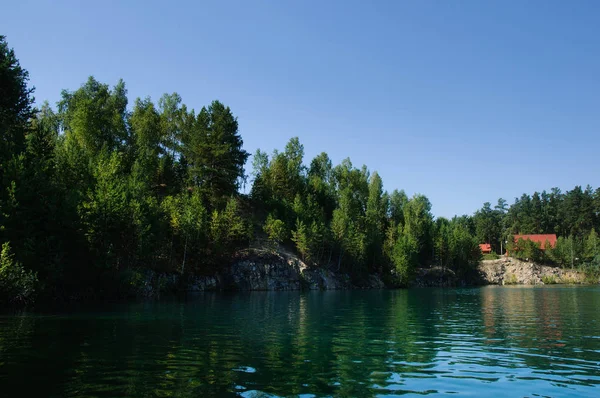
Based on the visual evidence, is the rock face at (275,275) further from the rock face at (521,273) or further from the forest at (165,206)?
→ the rock face at (521,273)

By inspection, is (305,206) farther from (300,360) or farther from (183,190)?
(300,360)

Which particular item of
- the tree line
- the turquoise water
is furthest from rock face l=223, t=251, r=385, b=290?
the tree line

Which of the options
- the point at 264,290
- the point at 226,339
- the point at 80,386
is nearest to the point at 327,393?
the point at 80,386

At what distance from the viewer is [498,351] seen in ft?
62.0

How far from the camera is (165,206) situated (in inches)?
2741

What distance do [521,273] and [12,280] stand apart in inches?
5680

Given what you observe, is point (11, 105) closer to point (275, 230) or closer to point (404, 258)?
point (275, 230)

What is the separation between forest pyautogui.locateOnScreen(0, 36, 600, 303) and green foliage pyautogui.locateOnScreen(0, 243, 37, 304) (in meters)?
0.11

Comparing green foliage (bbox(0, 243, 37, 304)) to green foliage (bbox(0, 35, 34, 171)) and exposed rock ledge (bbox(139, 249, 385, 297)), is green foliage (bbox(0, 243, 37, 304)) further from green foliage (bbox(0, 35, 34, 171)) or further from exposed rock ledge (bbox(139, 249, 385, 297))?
exposed rock ledge (bbox(139, 249, 385, 297))

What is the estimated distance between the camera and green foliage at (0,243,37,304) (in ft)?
108

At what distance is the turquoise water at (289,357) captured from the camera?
12234 millimetres

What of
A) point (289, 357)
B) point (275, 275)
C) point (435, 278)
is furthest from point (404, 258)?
point (289, 357)

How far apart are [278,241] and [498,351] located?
73077 millimetres

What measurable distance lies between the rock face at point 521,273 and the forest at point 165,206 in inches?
275
